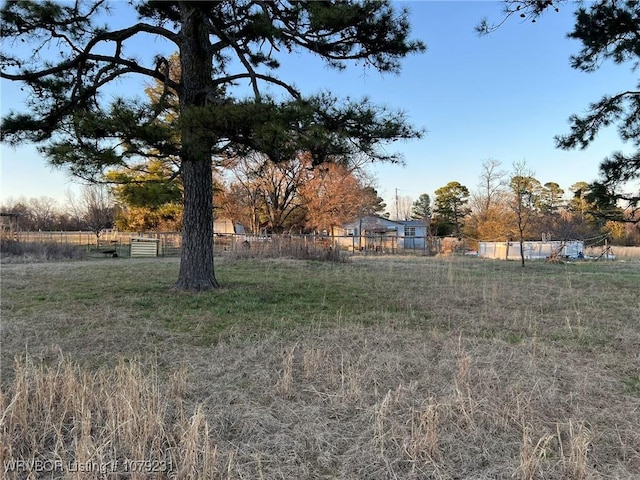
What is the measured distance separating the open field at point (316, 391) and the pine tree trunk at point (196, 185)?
3.49ft

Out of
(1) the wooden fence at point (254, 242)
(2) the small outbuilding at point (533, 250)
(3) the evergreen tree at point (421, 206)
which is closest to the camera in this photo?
(1) the wooden fence at point (254, 242)

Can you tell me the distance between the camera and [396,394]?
2.35 m

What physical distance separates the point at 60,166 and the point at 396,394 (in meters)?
4.57

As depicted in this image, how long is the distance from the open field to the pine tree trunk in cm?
106

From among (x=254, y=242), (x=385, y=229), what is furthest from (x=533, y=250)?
(x=254, y=242)

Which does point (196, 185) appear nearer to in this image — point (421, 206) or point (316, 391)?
point (316, 391)

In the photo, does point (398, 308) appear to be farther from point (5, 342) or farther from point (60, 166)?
point (60, 166)

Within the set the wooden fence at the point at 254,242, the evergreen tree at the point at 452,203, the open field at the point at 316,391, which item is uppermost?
the evergreen tree at the point at 452,203

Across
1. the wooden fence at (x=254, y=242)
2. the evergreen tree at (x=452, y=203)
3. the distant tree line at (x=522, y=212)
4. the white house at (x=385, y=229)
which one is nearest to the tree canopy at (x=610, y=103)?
the distant tree line at (x=522, y=212)

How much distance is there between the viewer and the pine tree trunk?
592 cm

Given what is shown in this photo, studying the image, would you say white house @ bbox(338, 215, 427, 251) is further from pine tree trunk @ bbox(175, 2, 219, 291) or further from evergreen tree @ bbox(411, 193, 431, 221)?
pine tree trunk @ bbox(175, 2, 219, 291)

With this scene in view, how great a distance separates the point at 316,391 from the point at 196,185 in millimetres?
4389

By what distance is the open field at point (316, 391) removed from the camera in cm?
176

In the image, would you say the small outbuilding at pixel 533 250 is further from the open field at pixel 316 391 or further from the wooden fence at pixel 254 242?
the open field at pixel 316 391
